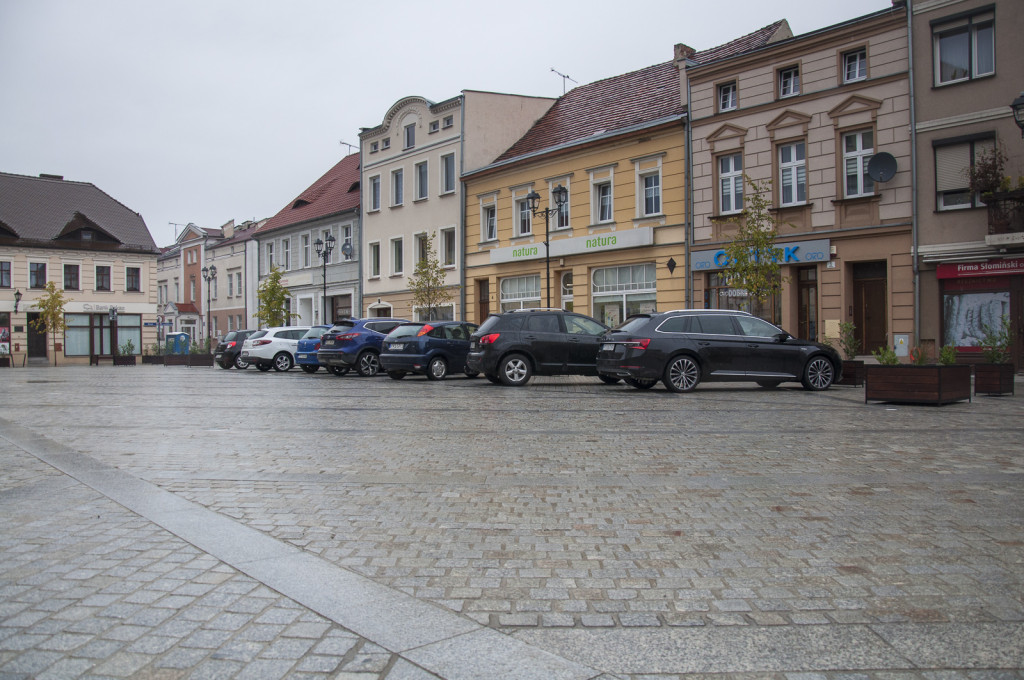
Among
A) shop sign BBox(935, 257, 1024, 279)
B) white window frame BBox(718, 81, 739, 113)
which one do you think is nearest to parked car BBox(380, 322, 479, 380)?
white window frame BBox(718, 81, 739, 113)

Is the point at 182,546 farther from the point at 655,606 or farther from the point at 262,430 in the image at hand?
the point at 262,430

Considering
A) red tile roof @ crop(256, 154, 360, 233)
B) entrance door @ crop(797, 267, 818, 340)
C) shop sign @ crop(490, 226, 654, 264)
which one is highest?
red tile roof @ crop(256, 154, 360, 233)

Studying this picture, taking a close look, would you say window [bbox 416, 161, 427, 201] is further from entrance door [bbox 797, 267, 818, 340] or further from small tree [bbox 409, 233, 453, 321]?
entrance door [bbox 797, 267, 818, 340]

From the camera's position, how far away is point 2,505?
240 inches

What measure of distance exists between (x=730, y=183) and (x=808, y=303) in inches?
183

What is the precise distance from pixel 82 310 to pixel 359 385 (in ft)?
138

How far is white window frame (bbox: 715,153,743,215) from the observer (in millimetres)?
26234

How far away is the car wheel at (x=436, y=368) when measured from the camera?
2245 centimetres

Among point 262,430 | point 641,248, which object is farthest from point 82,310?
point 262,430

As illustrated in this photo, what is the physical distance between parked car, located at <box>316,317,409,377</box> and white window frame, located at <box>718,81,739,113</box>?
12.3 metres

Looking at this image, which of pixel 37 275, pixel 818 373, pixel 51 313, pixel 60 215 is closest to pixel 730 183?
pixel 818 373

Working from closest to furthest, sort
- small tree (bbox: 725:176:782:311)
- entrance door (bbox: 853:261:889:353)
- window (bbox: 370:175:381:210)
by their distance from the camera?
small tree (bbox: 725:176:782:311) < entrance door (bbox: 853:261:889:353) < window (bbox: 370:175:381:210)

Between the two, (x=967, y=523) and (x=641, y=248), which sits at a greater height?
(x=641, y=248)

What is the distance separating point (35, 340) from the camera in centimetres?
5306
